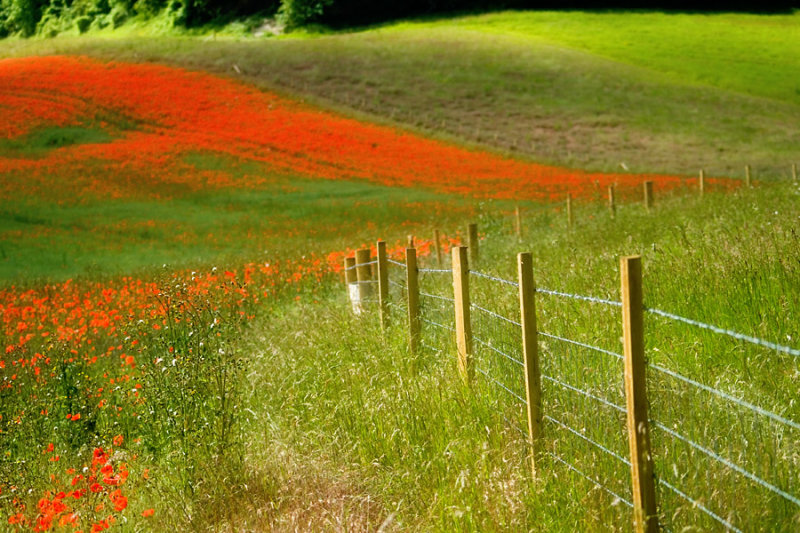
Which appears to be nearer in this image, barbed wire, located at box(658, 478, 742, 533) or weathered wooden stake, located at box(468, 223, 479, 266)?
barbed wire, located at box(658, 478, 742, 533)

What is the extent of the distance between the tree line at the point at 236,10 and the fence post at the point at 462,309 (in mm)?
66671

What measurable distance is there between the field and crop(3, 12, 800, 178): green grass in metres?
0.29

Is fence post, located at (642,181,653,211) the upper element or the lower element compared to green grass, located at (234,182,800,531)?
lower

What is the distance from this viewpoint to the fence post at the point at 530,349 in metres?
5.01

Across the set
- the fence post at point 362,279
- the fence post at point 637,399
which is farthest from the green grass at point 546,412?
the fence post at point 362,279

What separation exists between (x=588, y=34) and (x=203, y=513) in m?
64.1

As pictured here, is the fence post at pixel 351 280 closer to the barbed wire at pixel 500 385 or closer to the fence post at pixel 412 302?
the fence post at pixel 412 302

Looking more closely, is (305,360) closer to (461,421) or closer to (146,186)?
(461,421)

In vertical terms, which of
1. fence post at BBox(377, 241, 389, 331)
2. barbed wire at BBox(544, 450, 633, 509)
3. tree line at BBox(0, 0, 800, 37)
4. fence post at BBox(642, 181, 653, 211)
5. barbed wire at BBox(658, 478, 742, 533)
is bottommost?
fence post at BBox(642, 181, 653, 211)

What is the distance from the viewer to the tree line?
7062 centimetres

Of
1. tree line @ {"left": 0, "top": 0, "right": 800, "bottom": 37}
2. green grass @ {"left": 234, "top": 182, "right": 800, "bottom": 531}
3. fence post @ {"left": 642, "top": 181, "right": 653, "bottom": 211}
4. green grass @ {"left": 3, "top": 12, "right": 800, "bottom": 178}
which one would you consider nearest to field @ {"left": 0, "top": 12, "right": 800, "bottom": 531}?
green grass @ {"left": 234, "top": 182, "right": 800, "bottom": 531}

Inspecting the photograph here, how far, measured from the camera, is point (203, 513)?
223 inches

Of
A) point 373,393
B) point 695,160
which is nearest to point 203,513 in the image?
point 373,393

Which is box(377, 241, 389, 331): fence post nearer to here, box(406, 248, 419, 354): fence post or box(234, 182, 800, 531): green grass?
box(234, 182, 800, 531): green grass
